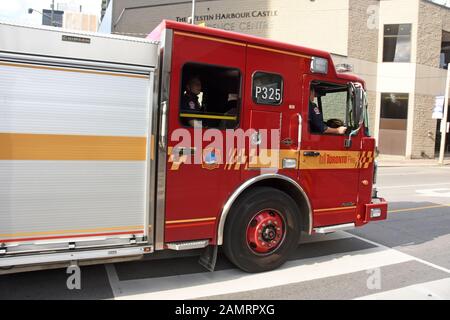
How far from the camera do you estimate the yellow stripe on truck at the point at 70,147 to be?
385 cm

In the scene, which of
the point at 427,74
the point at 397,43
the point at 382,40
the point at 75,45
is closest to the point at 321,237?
the point at 75,45

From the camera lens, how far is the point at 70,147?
4.05 m

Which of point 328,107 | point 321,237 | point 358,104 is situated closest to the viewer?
point 358,104

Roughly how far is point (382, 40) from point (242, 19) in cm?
919

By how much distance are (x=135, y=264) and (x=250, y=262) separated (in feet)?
4.66

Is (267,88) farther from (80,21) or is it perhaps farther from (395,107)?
(80,21)

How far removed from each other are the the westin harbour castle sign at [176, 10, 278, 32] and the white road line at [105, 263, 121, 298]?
998 inches

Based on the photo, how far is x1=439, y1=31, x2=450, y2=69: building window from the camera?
30.3m

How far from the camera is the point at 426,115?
29.1 metres

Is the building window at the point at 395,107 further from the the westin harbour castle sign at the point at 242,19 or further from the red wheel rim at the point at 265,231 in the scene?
the red wheel rim at the point at 265,231

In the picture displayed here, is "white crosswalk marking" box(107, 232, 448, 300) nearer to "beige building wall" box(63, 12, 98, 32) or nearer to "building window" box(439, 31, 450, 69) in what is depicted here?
"building window" box(439, 31, 450, 69)

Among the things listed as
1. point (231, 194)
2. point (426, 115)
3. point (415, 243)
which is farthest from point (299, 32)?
point (231, 194)

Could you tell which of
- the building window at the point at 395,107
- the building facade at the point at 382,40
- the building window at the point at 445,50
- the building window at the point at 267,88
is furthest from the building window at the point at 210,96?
the building window at the point at 445,50
